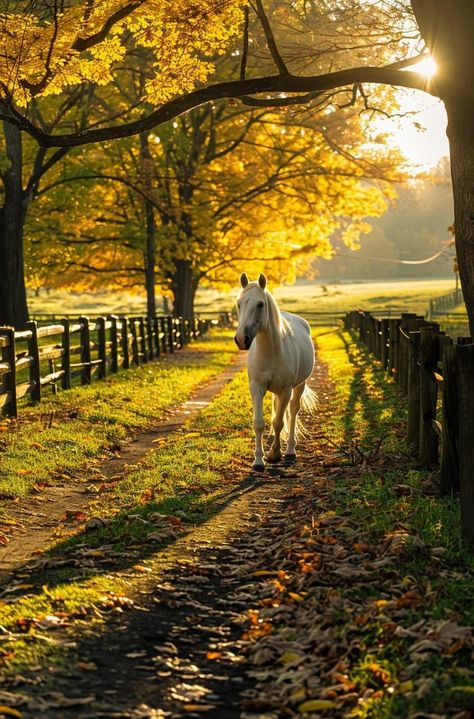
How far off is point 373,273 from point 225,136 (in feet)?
434

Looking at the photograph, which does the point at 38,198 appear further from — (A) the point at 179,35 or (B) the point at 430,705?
(B) the point at 430,705

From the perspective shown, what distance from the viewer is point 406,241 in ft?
520

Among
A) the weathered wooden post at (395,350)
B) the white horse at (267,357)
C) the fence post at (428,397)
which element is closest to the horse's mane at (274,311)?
the white horse at (267,357)

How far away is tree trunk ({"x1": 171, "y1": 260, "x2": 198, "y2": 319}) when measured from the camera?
4109 centimetres

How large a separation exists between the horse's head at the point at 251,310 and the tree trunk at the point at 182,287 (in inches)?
1193

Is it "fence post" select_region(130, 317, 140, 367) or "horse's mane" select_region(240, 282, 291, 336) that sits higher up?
"horse's mane" select_region(240, 282, 291, 336)

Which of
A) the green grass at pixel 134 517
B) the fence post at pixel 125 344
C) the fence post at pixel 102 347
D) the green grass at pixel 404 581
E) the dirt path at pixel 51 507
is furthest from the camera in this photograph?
the fence post at pixel 125 344

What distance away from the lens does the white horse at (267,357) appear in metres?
10.3

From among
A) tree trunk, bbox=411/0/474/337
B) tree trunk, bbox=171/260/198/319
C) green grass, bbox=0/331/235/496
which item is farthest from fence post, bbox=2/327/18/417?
tree trunk, bbox=171/260/198/319

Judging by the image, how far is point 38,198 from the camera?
3209cm

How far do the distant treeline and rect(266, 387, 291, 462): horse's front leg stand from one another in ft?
455

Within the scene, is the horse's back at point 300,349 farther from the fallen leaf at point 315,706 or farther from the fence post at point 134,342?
the fence post at point 134,342

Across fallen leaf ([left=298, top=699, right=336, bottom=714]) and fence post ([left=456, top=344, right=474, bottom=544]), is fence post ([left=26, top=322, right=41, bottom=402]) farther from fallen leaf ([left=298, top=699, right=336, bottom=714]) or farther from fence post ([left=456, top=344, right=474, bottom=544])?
fallen leaf ([left=298, top=699, right=336, bottom=714])

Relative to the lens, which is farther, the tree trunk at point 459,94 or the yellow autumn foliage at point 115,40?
the yellow autumn foliage at point 115,40
